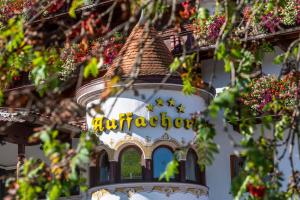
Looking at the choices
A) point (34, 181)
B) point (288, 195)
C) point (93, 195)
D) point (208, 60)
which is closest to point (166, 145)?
point (93, 195)

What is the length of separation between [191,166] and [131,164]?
5.19ft

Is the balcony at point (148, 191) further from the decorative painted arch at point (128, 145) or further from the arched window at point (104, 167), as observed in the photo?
the decorative painted arch at point (128, 145)

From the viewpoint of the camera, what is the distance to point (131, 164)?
18.8 meters

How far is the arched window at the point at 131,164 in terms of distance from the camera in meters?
18.7

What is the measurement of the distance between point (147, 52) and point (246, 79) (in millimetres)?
12137

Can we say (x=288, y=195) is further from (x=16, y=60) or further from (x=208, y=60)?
(x=208, y=60)

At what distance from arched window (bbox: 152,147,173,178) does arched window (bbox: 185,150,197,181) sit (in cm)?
59

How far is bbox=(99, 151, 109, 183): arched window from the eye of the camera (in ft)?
62.5

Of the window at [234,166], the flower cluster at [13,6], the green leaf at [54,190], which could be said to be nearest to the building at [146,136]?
the window at [234,166]

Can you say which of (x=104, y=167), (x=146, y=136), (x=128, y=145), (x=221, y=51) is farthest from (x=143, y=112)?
(x=221, y=51)

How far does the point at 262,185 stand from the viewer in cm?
696

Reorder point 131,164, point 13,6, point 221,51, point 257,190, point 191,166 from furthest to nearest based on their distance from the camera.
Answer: point 13,6 → point 191,166 → point 131,164 → point 221,51 → point 257,190

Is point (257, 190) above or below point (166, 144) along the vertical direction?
below

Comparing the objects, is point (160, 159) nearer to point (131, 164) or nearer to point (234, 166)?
point (131, 164)
